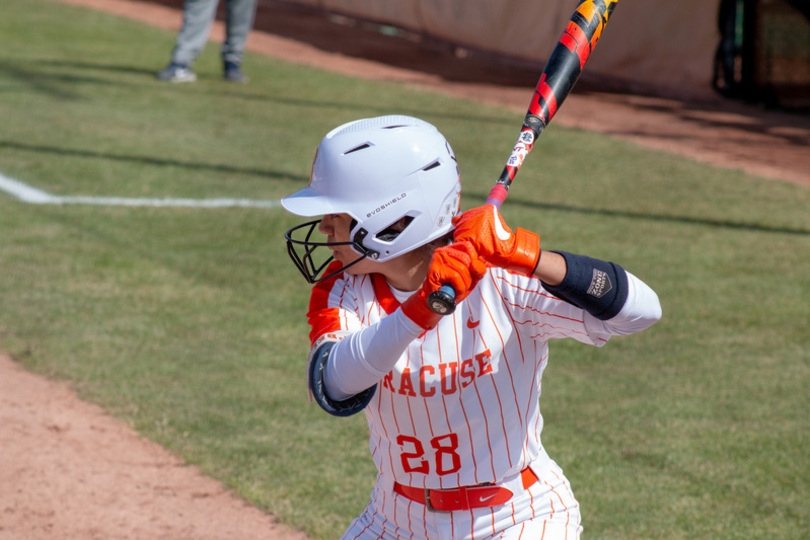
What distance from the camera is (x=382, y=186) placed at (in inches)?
95.2

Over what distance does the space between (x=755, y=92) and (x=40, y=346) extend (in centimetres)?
979

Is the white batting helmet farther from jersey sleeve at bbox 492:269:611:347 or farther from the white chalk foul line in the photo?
the white chalk foul line

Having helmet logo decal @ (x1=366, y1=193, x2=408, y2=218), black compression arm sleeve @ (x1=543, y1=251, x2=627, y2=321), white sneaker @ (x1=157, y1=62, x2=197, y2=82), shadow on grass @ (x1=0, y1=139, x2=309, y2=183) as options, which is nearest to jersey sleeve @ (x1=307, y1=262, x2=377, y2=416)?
helmet logo decal @ (x1=366, y1=193, x2=408, y2=218)

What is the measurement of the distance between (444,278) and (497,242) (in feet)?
0.53

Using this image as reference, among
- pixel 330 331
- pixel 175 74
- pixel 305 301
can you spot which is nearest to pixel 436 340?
pixel 330 331

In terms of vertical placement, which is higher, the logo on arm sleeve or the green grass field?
the logo on arm sleeve

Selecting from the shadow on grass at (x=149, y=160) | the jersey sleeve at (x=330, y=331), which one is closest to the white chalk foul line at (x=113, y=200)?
the shadow on grass at (x=149, y=160)

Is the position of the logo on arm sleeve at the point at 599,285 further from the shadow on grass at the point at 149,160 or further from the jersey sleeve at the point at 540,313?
the shadow on grass at the point at 149,160

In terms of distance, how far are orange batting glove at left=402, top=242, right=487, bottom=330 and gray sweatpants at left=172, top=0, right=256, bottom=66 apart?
9.33 metres

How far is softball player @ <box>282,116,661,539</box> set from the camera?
2.41 metres

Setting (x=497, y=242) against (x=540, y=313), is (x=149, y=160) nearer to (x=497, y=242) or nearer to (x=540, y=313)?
(x=540, y=313)

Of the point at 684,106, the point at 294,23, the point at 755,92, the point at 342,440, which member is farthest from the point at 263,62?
the point at 342,440

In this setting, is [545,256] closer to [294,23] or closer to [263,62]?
[263,62]

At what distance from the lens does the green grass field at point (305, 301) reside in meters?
4.08
